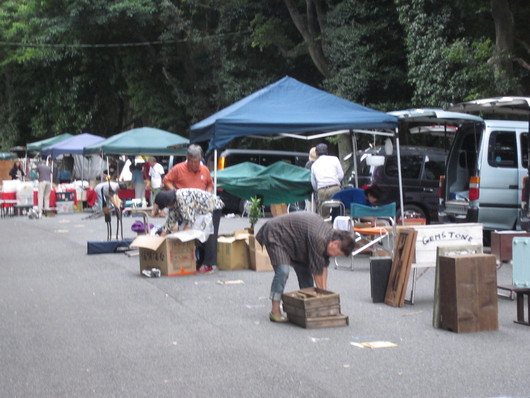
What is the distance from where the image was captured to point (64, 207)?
29.3 m

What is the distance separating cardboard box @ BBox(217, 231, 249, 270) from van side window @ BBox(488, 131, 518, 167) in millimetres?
4421

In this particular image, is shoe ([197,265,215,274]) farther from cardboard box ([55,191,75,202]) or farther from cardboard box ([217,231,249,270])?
cardboard box ([55,191,75,202])

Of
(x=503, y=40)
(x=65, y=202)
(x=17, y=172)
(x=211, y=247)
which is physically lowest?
(x=211, y=247)

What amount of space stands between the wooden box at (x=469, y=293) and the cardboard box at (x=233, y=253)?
16.8 ft

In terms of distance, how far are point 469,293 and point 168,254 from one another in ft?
17.3

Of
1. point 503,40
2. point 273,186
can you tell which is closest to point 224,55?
point 503,40

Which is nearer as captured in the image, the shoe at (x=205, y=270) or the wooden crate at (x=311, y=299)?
the wooden crate at (x=311, y=299)

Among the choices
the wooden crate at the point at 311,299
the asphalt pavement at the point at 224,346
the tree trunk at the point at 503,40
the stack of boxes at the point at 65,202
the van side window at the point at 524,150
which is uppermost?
the tree trunk at the point at 503,40

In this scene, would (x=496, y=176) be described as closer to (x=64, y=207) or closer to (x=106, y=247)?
(x=106, y=247)

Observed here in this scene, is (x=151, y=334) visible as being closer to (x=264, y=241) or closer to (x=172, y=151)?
(x=264, y=241)

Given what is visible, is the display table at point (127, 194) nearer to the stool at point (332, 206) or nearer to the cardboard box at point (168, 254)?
the stool at point (332, 206)

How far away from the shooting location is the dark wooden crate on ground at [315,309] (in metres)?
8.55

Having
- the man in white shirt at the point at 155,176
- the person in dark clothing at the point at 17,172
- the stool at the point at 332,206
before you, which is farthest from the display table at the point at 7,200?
the stool at the point at 332,206

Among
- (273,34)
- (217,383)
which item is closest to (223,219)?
(273,34)
